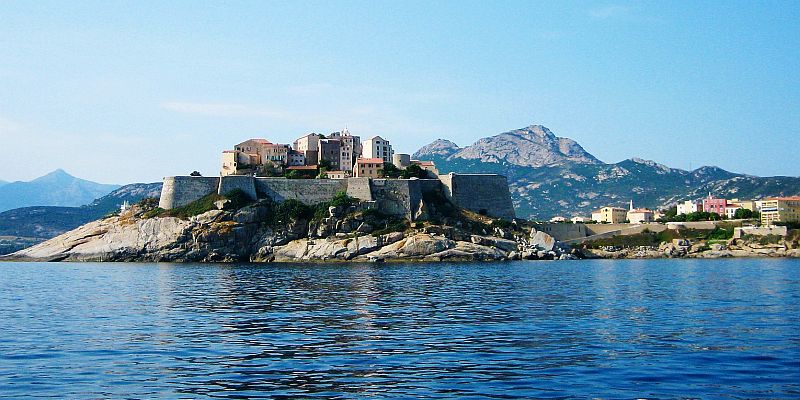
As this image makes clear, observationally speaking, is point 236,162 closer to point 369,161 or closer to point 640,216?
point 369,161

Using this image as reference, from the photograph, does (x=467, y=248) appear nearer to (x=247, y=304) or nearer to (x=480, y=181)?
(x=480, y=181)

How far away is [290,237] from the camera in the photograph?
277ft

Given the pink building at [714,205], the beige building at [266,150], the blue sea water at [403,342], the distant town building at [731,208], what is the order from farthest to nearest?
the pink building at [714,205] < the distant town building at [731,208] < the beige building at [266,150] < the blue sea water at [403,342]

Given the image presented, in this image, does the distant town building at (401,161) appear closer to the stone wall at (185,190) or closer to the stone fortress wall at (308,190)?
the stone fortress wall at (308,190)

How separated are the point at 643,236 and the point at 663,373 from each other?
9107 centimetres

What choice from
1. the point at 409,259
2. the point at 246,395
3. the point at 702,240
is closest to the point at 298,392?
the point at 246,395

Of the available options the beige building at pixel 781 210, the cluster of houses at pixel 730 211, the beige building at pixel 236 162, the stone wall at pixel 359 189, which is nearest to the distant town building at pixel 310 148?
the beige building at pixel 236 162

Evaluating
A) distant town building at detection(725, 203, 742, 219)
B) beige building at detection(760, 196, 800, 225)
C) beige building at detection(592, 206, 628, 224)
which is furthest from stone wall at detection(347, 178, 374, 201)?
distant town building at detection(725, 203, 742, 219)

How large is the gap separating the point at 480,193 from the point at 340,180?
17.5 m

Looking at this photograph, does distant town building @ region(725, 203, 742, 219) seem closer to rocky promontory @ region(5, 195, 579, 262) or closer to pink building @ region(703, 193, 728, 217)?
pink building @ region(703, 193, 728, 217)

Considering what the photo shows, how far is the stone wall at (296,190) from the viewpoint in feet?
292

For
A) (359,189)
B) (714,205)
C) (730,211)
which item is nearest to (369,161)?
(359,189)

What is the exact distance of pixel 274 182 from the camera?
89.4 m

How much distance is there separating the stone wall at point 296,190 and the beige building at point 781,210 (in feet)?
215
